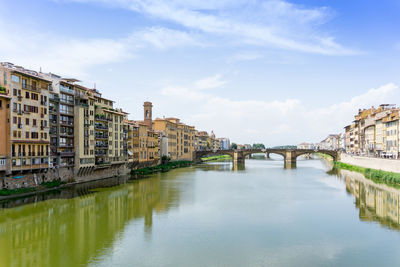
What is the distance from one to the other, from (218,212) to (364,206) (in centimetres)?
1477

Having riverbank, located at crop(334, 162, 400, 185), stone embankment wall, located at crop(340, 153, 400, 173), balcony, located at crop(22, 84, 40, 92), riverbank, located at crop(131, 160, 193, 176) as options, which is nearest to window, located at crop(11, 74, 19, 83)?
balcony, located at crop(22, 84, 40, 92)

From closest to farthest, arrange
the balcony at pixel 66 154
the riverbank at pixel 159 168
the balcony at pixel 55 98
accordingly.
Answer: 1. the balcony at pixel 55 98
2. the balcony at pixel 66 154
3. the riverbank at pixel 159 168

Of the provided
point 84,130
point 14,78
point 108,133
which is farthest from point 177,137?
point 14,78

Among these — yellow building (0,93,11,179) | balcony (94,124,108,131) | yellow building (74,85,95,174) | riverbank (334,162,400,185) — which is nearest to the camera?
yellow building (0,93,11,179)

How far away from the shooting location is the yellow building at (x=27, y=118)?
31.3 metres

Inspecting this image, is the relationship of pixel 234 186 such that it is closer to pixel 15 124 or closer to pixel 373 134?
pixel 15 124

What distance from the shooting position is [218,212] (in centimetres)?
2794

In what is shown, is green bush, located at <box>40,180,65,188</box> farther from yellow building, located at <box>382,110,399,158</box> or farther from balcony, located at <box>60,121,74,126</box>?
yellow building, located at <box>382,110,399,158</box>

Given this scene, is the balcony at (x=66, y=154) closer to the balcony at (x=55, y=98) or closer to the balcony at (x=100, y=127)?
the balcony at (x=100, y=127)

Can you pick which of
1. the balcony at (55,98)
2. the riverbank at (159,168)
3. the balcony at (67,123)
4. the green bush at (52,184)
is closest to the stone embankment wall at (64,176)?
the green bush at (52,184)

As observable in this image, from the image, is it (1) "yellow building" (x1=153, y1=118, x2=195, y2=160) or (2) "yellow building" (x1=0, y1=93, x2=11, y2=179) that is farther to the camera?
(1) "yellow building" (x1=153, y1=118, x2=195, y2=160)

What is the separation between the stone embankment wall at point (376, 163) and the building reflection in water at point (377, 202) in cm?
432

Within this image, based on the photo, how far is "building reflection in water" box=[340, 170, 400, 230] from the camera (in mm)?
25344

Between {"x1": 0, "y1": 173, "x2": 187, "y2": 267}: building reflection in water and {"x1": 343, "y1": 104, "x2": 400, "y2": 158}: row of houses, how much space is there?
136 ft
